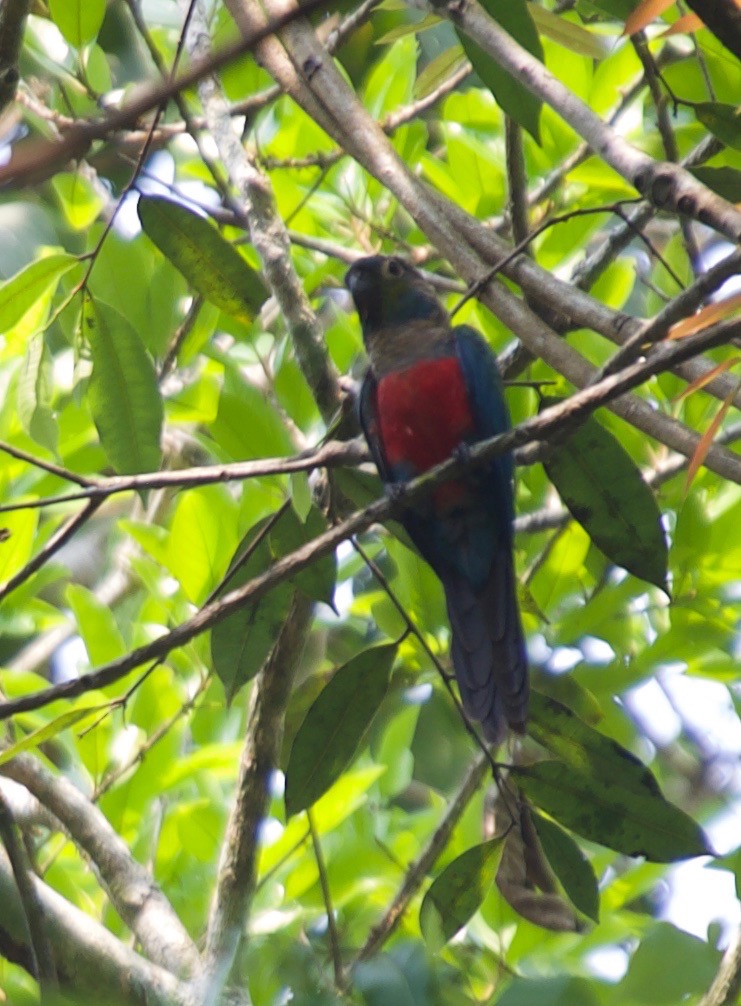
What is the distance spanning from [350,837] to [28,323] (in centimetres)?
170

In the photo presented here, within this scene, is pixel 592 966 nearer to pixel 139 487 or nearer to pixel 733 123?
pixel 139 487

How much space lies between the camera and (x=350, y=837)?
12.0ft

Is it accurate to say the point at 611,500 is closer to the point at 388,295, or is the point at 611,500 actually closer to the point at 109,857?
the point at 109,857

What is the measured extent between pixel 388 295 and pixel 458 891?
6.47ft

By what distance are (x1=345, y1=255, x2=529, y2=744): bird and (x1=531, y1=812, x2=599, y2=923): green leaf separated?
1.17 ft

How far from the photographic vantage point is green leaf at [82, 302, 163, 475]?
2732 mm

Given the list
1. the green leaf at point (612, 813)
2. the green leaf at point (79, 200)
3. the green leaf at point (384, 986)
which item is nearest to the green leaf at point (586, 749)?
the green leaf at point (612, 813)

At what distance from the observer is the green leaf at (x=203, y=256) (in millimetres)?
2762

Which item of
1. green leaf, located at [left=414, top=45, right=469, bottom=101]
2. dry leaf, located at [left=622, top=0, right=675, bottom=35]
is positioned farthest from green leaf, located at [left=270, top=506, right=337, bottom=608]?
green leaf, located at [left=414, top=45, right=469, bottom=101]

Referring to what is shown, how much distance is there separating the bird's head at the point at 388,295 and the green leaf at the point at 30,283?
1.17 m

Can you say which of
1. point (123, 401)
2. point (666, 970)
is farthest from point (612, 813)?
point (123, 401)

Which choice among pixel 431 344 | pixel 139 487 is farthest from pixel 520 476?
pixel 139 487

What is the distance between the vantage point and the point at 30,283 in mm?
2781

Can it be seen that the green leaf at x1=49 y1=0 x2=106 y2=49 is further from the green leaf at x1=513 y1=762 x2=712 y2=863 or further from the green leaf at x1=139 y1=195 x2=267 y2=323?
the green leaf at x1=513 y1=762 x2=712 y2=863
